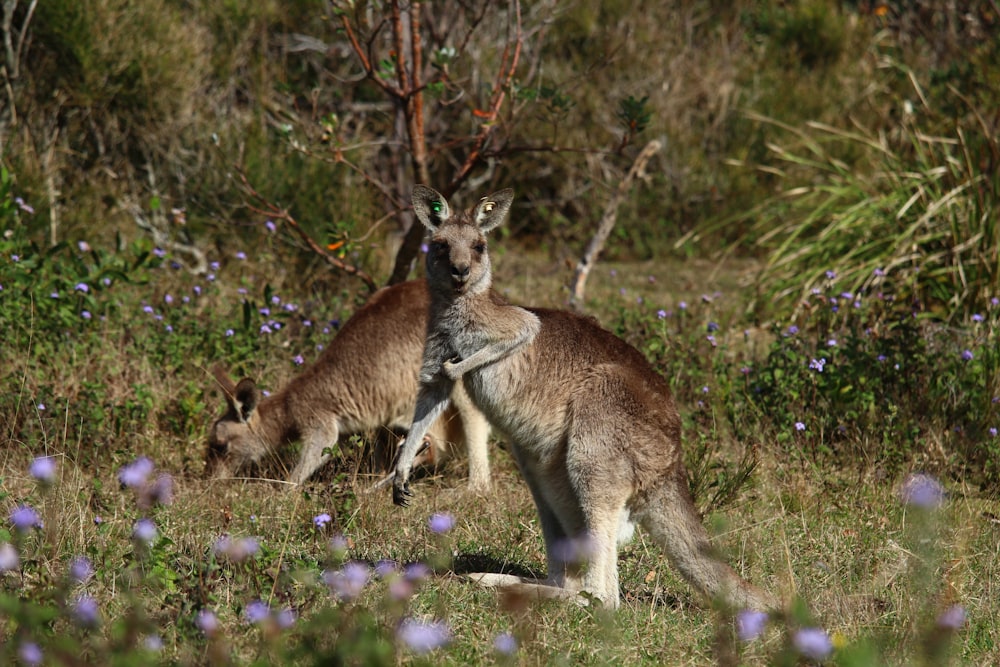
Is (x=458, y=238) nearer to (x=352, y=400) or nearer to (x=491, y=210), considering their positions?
(x=491, y=210)

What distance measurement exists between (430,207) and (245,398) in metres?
1.63

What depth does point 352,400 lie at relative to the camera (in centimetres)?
534

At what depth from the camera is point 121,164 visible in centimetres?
811

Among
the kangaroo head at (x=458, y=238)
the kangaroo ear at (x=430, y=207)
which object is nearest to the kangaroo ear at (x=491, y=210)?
the kangaroo head at (x=458, y=238)

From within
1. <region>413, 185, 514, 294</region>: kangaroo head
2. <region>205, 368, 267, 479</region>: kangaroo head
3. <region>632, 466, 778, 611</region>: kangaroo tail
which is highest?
<region>413, 185, 514, 294</region>: kangaroo head

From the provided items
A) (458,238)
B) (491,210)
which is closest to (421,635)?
(458,238)

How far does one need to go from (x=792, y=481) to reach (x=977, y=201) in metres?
2.93

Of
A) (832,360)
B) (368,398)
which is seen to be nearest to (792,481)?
(832,360)

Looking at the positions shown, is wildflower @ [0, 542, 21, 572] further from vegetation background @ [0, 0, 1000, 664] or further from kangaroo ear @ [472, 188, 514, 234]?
kangaroo ear @ [472, 188, 514, 234]

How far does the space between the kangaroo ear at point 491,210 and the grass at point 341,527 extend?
46.7 inches

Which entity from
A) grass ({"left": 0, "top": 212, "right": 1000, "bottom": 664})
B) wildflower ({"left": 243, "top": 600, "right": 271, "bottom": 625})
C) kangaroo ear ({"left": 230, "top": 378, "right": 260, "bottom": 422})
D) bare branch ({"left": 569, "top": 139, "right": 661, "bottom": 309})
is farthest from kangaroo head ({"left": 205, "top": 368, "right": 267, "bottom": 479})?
wildflower ({"left": 243, "top": 600, "right": 271, "bottom": 625})

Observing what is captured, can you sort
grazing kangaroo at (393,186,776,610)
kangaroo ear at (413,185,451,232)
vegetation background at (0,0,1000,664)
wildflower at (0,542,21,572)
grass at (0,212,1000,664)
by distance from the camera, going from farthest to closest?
kangaroo ear at (413,185,451,232)
grazing kangaroo at (393,186,776,610)
vegetation background at (0,0,1000,664)
grass at (0,212,1000,664)
wildflower at (0,542,21,572)

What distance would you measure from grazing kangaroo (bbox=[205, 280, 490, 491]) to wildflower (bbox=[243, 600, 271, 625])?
2.29 meters

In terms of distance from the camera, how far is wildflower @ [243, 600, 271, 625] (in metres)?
2.71
